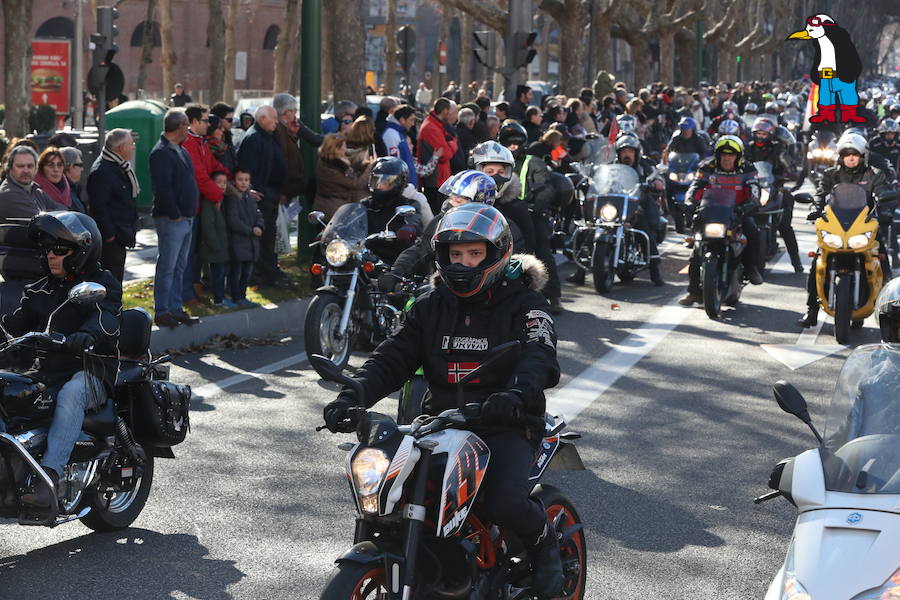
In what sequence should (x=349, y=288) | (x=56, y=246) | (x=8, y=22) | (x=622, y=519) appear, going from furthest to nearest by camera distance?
1. (x=8, y=22)
2. (x=349, y=288)
3. (x=622, y=519)
4. (x=56, y=246)

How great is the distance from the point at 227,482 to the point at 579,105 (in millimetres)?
17975

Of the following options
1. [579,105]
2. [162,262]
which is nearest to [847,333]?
[162,262]

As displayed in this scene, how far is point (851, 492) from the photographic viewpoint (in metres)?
4.52

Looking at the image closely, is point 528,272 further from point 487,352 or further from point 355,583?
point 355,583

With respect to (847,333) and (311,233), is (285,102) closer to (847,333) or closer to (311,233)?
(311,233)

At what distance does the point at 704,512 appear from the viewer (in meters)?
7.59

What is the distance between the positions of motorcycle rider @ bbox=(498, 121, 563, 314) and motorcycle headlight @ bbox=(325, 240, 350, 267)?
3.05 metres

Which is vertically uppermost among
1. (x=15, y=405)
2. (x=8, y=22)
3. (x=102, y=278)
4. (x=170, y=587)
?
(x=8, y=22)

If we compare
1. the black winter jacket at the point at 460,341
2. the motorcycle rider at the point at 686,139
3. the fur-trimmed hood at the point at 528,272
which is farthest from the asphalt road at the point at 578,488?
the motorcycle rider at the point at 686,139

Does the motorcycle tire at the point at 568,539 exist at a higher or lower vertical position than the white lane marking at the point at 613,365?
higher

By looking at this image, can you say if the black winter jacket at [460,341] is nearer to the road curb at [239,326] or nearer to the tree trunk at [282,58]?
the road curb at [239,326]

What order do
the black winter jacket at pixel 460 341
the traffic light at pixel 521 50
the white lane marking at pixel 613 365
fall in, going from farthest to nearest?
the traffic light at pixel 521 50
the white lane marking at pixel 613 365
the black winter jacket at pixel 460 341

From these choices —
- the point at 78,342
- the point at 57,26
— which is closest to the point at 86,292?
the point at 78,342

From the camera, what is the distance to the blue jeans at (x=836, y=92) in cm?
2748
